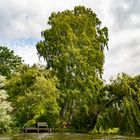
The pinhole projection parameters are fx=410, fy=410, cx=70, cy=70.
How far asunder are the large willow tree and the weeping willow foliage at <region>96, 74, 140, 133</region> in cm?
604

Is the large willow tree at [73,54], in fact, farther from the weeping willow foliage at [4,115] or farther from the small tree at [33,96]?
the weeping willow foliage at [4,115]

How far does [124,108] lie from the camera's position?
3186 centimetres

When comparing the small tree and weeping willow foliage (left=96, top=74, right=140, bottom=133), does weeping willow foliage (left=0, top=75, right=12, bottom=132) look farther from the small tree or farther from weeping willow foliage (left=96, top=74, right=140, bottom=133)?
weeping willow foliage (left=96, top=74, right=140, bottom=133)

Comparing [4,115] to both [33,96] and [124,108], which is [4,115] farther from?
[124,108]

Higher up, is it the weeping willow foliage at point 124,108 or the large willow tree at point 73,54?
the large willow tree at point 73,54

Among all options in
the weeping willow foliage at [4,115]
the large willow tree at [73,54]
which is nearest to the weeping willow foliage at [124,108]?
the large willow tree at [73,54]

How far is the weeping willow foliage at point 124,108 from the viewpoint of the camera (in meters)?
31.5

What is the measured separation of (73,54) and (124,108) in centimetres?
1165

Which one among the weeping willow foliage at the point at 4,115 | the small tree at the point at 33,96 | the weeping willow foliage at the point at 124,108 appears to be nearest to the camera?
the weeping willow foliage at the point at 124,108

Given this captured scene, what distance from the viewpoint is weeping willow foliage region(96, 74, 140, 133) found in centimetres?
3145

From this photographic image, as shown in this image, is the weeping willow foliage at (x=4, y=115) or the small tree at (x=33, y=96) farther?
the small tree at (x=33, y=96)

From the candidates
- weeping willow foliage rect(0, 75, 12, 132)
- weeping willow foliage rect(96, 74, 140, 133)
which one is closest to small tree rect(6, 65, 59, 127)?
weeping willow foliage rect(0, 75, 12, 132)

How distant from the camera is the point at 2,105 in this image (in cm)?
3478

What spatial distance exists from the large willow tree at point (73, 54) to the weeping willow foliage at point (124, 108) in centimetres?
604
